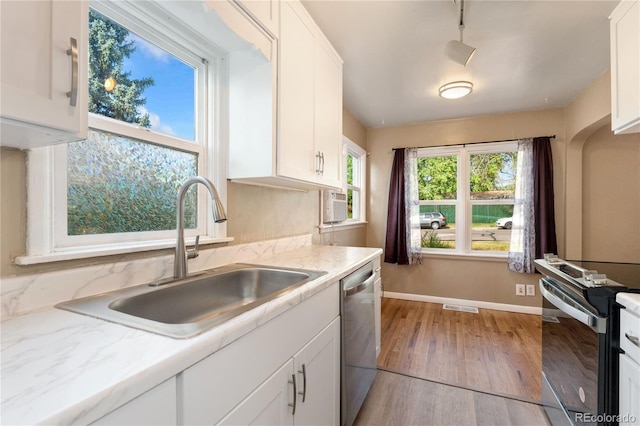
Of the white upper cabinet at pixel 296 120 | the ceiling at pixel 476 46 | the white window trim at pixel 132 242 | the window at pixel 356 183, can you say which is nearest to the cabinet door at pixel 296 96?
the white upper cabinet at pixel 296 120

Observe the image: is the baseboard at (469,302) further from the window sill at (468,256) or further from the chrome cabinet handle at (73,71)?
the chrome cabinet handle at (73,71)

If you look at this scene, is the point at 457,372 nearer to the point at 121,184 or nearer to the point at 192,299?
the point at 192,299

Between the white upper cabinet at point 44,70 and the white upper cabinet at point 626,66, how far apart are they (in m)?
2.31

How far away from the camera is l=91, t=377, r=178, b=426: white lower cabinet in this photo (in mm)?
485

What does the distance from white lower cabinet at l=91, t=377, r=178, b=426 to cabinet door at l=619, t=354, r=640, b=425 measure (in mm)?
1488

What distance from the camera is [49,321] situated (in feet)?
2.42

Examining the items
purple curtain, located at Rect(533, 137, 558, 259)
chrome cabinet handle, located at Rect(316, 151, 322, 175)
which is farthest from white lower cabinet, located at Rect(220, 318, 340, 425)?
purple curtain, located at Rect(533, 137, 558, 259)

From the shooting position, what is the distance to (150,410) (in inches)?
21.2

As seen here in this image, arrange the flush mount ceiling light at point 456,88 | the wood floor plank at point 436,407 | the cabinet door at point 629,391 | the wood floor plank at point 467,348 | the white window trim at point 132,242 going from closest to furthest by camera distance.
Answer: the white window trim at point 132,242 → the cabinet door at point 629,391 → the wood floor plank at point 436,407 → the wood floor plank at point 467,348 → the flush mount ceiling light at point 456,88

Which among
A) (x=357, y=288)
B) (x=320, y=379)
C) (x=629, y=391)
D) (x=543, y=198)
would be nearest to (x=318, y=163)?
(x=357, y=288)

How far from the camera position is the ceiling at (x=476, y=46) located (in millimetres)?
1697

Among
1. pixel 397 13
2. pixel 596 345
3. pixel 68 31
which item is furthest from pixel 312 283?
pixel 397 13

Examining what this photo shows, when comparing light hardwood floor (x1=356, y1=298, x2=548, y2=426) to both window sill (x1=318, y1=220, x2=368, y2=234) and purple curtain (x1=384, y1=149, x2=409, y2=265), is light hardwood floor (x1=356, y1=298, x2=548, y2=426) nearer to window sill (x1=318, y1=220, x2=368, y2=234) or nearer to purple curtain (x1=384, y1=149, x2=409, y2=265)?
purple curtain (x1=384, y1=149, x2=409, y2=265)
